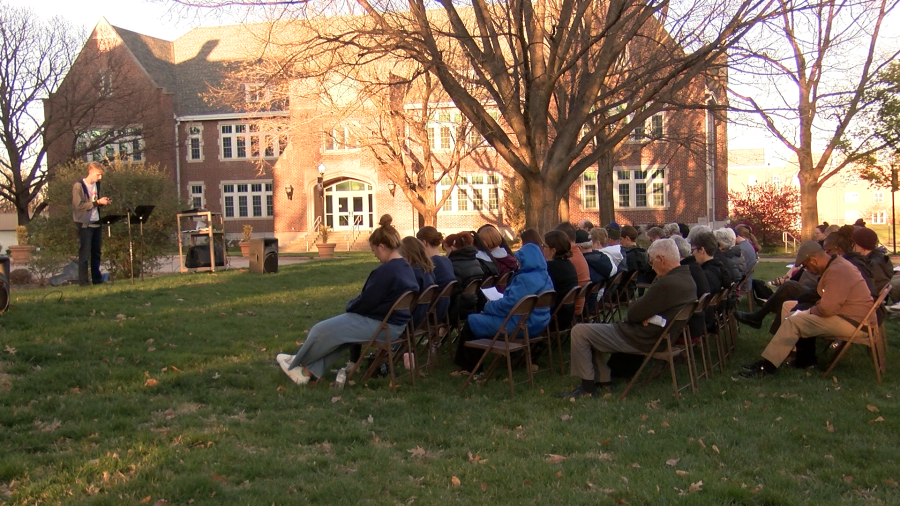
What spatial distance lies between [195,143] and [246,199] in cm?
394

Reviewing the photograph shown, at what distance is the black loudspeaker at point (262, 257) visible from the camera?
15281 millimetres

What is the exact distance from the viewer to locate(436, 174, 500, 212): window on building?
35.5 m

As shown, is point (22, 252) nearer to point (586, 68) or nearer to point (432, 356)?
point (586, 68)

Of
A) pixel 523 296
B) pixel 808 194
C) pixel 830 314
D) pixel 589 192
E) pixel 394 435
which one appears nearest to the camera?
pixel 394 435

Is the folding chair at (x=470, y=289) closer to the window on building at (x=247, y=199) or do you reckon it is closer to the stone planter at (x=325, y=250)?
the stone planter at (x=325, y=250)

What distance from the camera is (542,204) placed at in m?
12.2

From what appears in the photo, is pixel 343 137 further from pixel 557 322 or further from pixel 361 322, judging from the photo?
pixel 361 322

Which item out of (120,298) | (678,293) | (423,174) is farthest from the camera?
(423,174)

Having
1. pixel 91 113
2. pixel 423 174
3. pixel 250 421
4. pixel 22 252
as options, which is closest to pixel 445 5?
pixel 250 421

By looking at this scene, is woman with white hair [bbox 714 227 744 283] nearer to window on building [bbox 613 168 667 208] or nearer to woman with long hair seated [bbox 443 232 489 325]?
woman with long hair seated [bbox 443 232 489 325]

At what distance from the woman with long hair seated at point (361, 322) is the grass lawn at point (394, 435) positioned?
0.19 metres

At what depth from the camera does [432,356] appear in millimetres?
7312

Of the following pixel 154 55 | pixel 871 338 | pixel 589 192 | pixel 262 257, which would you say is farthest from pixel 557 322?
pixel 154 55

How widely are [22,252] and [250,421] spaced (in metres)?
20.7
